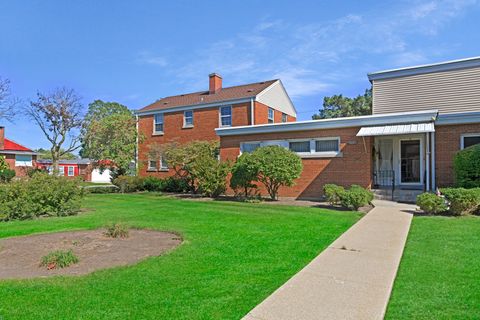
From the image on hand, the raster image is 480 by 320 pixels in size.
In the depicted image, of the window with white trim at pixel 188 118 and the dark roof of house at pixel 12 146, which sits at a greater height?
the window with white trim at pixel 188 118

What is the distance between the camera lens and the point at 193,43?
16875 mm

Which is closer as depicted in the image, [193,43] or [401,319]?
[401,319]

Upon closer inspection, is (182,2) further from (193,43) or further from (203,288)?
(203,288)

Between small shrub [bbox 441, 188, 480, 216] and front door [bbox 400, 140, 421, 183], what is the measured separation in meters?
5.57

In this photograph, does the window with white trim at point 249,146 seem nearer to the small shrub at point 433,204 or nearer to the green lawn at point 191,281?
the small shrub at point 433,204

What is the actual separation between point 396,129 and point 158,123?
18.9m

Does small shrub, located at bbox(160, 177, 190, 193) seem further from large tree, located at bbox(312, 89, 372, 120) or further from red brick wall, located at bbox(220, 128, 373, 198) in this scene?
large tree, located at bbox(312, 89, 372, 120)

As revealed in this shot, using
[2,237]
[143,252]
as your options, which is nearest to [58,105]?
[2,237]

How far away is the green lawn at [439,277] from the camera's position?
3684 mm

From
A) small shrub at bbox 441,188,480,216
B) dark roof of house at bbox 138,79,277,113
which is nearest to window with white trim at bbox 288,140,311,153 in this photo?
dark roof of house at bbox 138,79,277,113

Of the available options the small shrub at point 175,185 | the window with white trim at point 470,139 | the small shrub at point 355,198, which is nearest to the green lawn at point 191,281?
the small shrub at point 355,198

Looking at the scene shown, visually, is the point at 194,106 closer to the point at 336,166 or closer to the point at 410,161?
the point at 336,166

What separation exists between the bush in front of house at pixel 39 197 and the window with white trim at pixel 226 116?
12517 mm

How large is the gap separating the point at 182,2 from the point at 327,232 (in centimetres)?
1028
